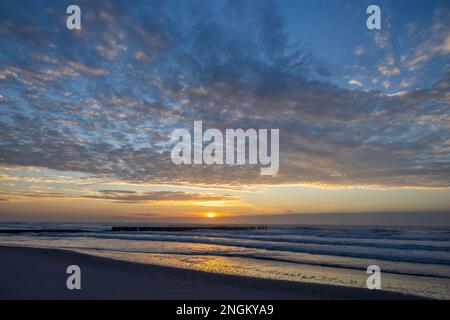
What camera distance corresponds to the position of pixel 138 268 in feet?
52.7

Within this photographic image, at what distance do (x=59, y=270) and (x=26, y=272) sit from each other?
1.37 metres

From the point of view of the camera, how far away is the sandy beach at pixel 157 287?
33.5 feet

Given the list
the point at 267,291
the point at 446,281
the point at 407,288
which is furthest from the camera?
the point at 446,281

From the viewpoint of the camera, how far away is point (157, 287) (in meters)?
11.5

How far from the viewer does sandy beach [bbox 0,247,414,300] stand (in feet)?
33.5
